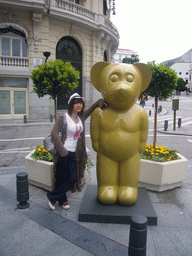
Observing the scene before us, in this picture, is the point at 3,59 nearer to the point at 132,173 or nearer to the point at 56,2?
the point at 56,2

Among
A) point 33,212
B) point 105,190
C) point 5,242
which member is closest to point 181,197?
point 105,190

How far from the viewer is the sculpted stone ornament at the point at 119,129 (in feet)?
10.2

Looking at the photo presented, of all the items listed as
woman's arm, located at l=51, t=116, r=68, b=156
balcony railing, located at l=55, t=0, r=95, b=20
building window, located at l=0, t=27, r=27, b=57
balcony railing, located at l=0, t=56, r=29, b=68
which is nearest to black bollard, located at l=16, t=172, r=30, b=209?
woman's arm, located at l=51, t=116, r=68, b=156

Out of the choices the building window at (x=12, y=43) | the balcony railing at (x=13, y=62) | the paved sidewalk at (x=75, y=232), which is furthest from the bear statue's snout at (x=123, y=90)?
the building window at (x=12, y=43)

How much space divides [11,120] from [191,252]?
1564cm

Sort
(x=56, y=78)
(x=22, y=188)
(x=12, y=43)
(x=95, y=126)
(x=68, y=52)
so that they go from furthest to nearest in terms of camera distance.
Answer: (x=68, y=52) < (x=12, y=43) < (x=56, y=78) < (x=22, y=188) < (x=95, y=126)

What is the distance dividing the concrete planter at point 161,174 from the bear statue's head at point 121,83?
59.1 inches

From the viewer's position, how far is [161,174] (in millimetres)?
4035

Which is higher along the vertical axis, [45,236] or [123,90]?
[123,90]

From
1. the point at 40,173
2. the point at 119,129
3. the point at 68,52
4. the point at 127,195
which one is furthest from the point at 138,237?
the point at 68,52

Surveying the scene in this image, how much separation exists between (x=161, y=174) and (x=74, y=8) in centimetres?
1678

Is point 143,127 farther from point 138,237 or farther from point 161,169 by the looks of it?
point 138,237

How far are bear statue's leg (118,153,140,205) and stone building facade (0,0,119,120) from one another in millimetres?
13823

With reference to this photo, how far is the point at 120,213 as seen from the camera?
3.24m
